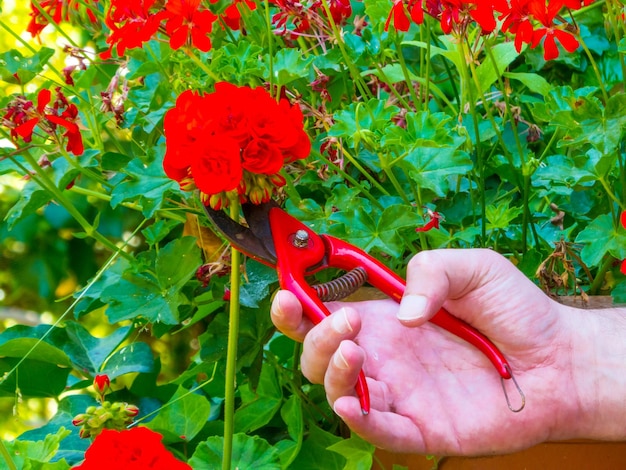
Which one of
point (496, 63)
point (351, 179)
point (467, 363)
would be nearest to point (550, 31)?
point (496, 63)

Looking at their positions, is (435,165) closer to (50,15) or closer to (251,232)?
(251,232)

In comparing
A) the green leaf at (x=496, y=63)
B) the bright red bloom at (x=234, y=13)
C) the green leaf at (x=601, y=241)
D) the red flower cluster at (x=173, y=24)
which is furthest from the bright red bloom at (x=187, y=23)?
the green leaf at (x=601, y=241)

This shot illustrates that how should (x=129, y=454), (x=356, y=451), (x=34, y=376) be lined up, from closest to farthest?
(x=129, y=454) → (x=356, y=451) → (x=34, y=376)

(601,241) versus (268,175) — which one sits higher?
(268,175)

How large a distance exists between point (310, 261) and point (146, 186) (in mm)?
253

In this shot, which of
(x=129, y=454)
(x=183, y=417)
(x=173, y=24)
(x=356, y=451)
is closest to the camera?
(x=129, y=454)

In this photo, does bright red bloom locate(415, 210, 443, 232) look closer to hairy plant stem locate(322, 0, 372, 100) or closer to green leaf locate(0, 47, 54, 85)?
hairy plant stem locate(322, 0, 372, 100)

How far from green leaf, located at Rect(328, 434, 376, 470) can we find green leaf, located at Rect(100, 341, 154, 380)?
0.38 m

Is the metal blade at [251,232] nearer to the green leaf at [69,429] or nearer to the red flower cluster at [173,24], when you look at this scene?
the red flower cluster at [173,24]

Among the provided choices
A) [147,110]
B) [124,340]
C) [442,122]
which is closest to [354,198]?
[442,122]

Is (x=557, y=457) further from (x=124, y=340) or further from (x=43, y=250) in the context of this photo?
(x=43, y=250)

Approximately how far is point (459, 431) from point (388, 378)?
0.09 m

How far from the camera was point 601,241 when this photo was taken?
94 cm

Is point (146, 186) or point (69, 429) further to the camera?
point (69, 429)
